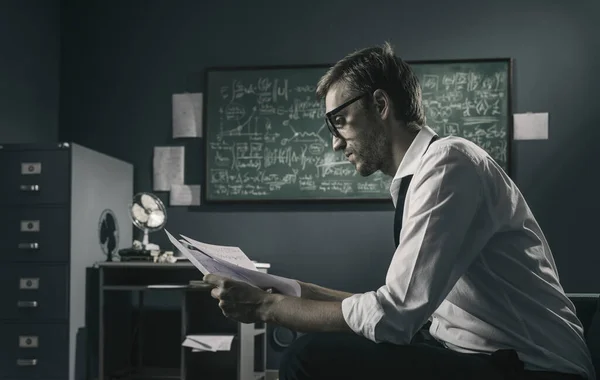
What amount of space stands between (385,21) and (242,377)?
7.18ft

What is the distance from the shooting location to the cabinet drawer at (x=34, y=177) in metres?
3.32

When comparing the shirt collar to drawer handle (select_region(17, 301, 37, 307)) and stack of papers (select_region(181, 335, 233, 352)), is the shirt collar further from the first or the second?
drawer handle (select_region(17, 301, 37, 307))

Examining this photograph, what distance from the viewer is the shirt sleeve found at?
1.26 meters

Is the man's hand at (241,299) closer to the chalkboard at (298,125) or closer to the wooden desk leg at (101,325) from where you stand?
the wooden desk leg at (101,325)

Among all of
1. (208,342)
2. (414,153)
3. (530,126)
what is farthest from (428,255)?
(530,126)

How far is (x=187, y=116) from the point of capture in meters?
4.17

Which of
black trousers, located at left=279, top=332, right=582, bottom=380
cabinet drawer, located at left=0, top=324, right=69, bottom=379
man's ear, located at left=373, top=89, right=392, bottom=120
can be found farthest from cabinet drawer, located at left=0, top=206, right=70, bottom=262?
black trousers, located at left=279, top=332, right=582, bottom=380

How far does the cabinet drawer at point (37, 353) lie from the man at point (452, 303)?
2.10m

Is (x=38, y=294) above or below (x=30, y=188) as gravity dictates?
below

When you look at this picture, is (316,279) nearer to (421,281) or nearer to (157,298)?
(157,298)

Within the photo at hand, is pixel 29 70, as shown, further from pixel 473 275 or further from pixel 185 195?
pixel 473 275

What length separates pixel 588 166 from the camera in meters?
3.88

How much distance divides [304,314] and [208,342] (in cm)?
215

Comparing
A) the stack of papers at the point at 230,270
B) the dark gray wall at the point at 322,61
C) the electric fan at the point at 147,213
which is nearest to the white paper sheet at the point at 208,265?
the stack of papers at the point at 230,270
